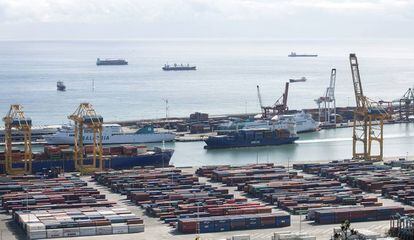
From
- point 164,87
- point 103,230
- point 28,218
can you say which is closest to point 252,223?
point 103,230

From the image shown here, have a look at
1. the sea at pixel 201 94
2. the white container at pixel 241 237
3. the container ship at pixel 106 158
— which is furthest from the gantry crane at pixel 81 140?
the white container at pixel 241 237

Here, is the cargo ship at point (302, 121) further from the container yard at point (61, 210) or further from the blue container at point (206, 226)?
the blue container at point (206, 226)

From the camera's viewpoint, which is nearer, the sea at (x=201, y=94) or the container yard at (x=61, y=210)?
the container yard at (x=61, y=210)

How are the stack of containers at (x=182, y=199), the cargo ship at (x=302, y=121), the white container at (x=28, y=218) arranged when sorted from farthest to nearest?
the cargo ship at (x=302, y=121) < the stack of containers at (x=182, y=199) < the white container at (x=28, y=218)

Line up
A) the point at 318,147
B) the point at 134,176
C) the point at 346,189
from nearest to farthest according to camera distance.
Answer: the point at 346,189, the point at 134,176, the point at 318,147

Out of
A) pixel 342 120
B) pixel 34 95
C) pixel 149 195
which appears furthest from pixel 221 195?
pixel 34 95

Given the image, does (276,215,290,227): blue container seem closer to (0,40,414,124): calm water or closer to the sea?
the sea

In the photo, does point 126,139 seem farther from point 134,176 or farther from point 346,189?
point 346,189

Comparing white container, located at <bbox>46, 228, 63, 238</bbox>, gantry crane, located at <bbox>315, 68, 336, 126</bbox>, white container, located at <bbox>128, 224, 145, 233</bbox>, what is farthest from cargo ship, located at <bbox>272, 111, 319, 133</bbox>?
white container, located at <bbox>46, 228, 63, 238</bbox>
